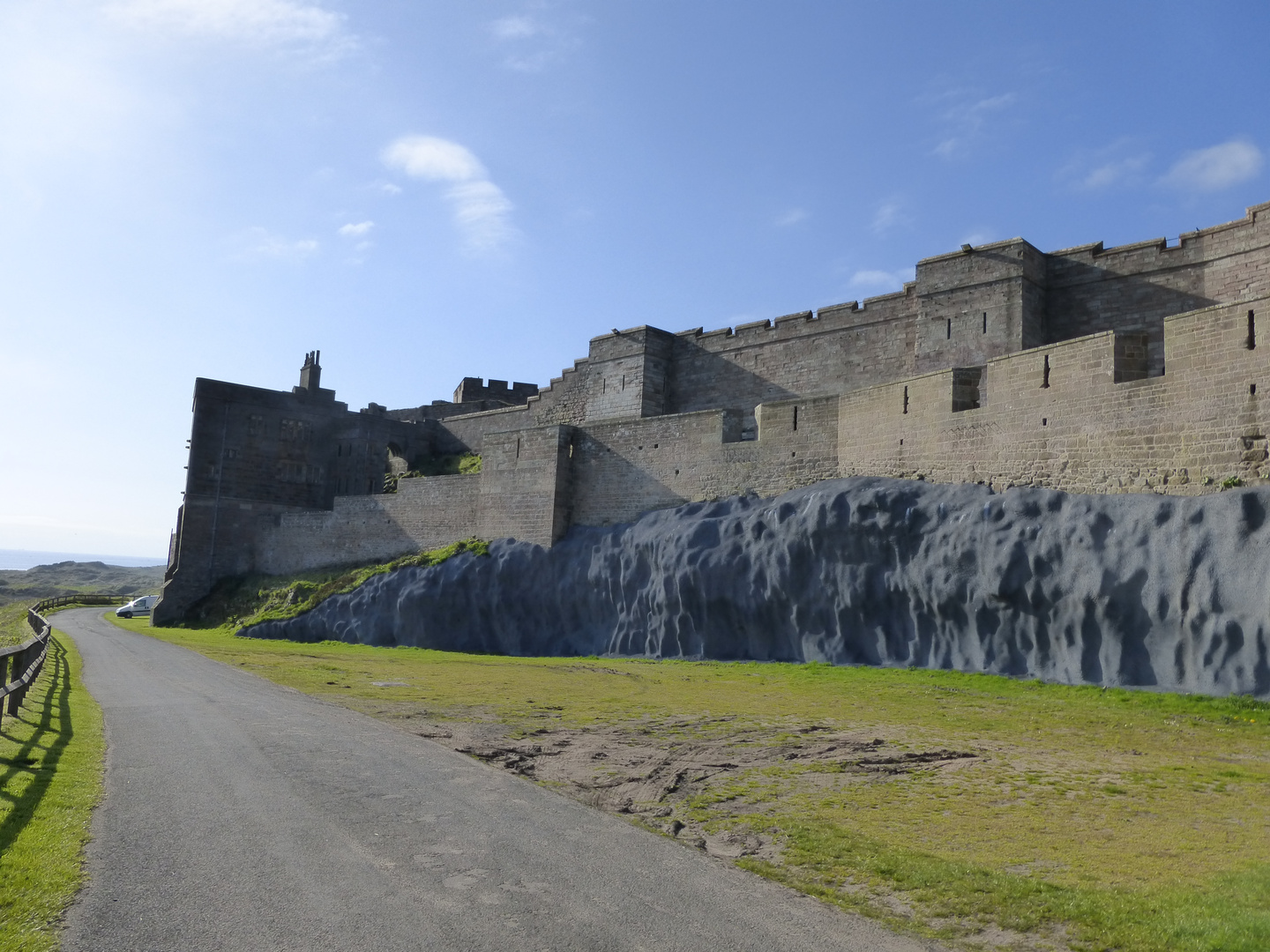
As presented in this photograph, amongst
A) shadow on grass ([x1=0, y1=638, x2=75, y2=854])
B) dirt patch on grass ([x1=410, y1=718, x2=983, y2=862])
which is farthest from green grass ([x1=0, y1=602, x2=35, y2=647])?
dirt patch on grass ([x1=410, y1=718, x2=983, y2=862])

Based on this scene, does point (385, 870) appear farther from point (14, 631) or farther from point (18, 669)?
point (14, 631)

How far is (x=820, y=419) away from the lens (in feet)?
78.2

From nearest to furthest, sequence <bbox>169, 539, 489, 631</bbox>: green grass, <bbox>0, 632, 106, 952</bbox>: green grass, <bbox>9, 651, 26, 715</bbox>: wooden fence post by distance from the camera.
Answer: <bbox>0, 632, 106, 952</bbox>: green grass < <bbox>9, 651, 26, 715</bbox>: wooden fence post < <bbox>169, 539, 489, 631</bbox>: green grass

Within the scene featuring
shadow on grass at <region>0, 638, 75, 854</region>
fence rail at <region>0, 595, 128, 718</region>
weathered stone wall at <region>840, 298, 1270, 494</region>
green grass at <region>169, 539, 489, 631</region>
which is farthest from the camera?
green grass at <region>169, 539, 489, 631</region>

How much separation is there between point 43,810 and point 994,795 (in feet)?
27.7

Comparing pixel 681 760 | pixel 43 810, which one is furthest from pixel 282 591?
pixel 43 810

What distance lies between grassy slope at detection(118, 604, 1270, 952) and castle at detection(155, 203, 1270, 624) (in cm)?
493

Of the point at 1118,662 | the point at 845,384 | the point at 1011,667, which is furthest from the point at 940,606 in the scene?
the point at 845,384

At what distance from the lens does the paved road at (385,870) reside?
564cm

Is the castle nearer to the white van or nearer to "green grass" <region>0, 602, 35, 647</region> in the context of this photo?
the white van

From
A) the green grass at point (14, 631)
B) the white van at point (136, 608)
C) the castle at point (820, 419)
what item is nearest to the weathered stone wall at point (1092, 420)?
the castle at point (820, 419)

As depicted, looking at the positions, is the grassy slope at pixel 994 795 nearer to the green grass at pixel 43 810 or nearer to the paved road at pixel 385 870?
the paved road at pixel 385 870

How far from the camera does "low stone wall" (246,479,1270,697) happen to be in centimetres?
1508

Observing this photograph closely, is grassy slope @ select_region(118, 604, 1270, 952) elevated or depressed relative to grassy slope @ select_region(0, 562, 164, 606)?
elevated
